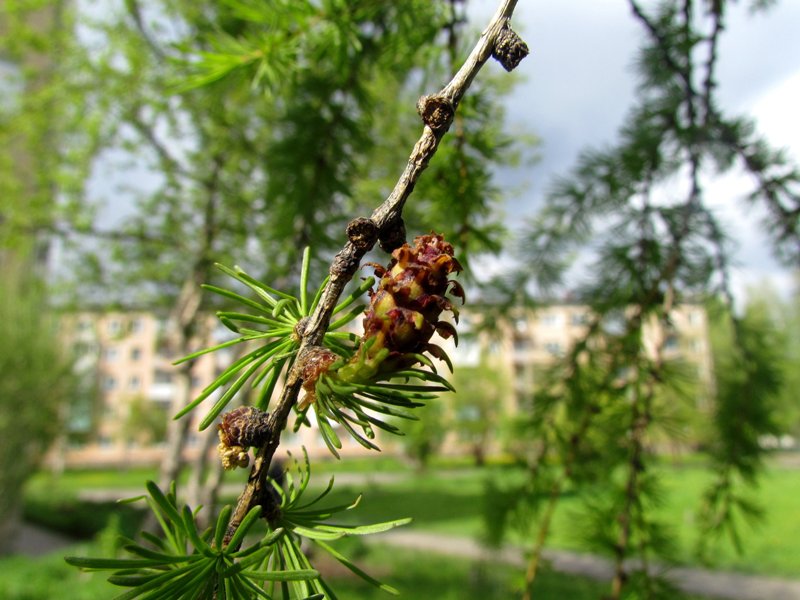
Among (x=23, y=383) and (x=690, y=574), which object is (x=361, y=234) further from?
(x=23, y=383)

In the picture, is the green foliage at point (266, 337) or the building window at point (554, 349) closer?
the green foliage at point (266, 337)

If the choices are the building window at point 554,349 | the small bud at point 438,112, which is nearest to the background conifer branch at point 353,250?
the small bud at point 438,112

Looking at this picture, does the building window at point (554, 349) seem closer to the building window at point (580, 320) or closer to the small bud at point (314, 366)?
the building window at point (580, 320)

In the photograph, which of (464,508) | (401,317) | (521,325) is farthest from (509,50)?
(464,508)

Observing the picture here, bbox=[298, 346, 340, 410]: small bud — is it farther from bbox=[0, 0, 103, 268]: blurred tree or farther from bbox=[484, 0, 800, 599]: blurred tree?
bbox=[0, 0, 103, 268]: blurred tree

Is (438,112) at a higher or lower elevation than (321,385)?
higher

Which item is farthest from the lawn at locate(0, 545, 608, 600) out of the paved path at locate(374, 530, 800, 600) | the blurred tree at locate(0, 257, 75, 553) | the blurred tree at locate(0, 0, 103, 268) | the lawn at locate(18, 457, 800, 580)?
the blurred tree at locate(0, 0, 103, 268)

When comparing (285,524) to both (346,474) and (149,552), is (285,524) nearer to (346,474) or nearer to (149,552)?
(149,552)
